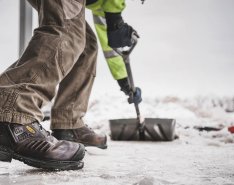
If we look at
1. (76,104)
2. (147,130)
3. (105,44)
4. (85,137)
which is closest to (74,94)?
(76,104)

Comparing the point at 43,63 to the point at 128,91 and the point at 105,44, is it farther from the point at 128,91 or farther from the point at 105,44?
the point at 128,91

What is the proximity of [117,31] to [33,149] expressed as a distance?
0.73 metres

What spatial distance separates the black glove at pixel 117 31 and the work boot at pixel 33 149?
2.10 ft

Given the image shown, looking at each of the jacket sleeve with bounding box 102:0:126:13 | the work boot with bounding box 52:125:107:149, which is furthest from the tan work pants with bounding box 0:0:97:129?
the work boot with bounding box 52:125:107:149

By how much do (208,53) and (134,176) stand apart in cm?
322

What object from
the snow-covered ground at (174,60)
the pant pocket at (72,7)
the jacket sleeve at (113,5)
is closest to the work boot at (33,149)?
the pant pocket at (72,7)

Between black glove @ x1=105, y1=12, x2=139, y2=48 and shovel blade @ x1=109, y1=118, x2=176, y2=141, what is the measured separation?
0.68 meters

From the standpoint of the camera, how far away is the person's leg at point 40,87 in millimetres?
888

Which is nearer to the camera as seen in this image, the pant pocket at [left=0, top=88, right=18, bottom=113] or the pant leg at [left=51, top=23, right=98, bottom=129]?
the pant pocket at [left=0, top=88, right=18, bottom=113]

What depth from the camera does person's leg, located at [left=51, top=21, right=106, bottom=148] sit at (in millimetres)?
1371

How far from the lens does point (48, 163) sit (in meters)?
0.92

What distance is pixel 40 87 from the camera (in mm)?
923

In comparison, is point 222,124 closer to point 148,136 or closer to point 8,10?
point 148,136

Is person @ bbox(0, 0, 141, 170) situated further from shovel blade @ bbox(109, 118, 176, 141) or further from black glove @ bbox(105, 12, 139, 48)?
shovel blade @ bbox(109, 118, 176, 141)
